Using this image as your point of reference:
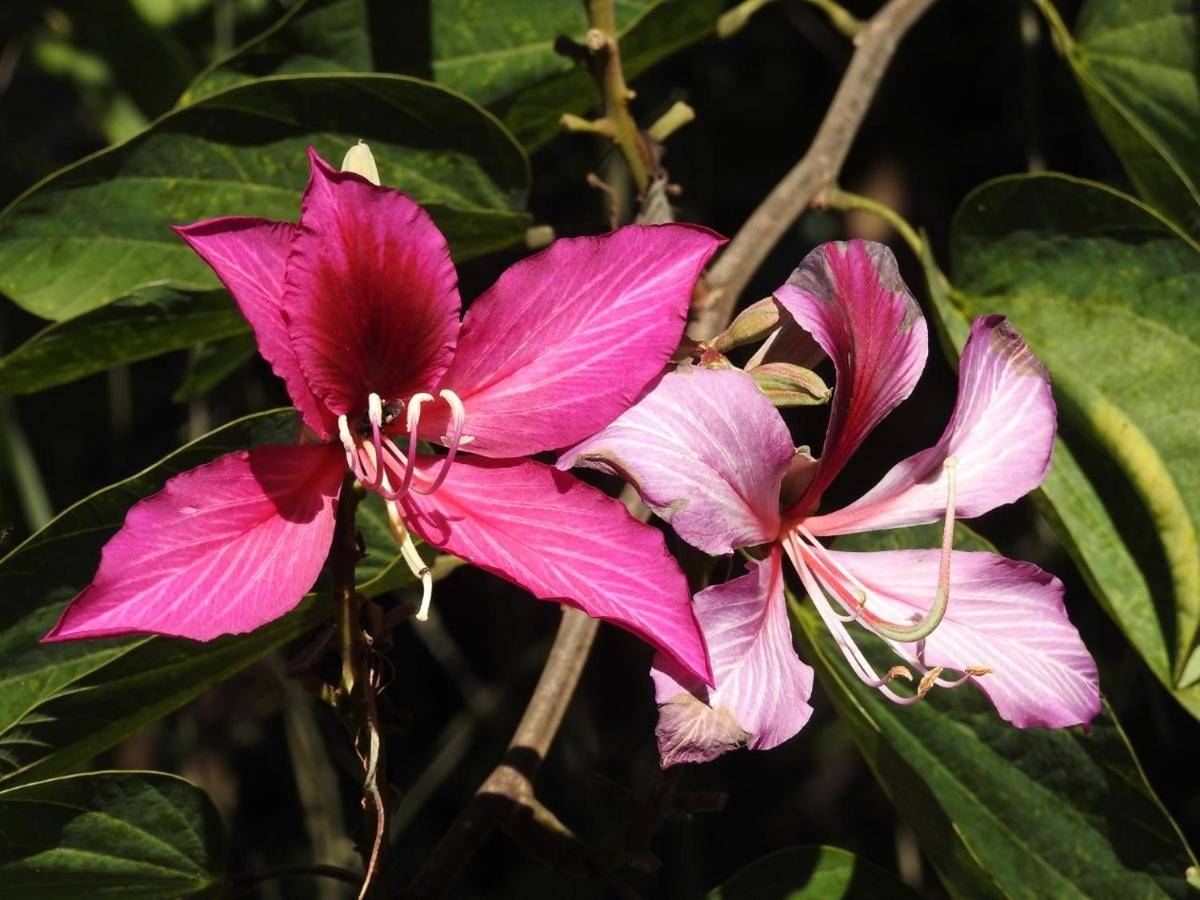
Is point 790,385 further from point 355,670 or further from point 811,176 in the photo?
point 811,176

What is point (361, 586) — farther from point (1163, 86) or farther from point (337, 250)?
point (1163, 86)

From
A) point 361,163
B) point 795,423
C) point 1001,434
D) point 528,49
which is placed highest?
point 361,163

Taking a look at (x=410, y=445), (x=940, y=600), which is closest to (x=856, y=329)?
(x=940, y=600)

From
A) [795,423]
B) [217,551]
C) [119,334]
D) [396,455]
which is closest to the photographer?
[217,551]

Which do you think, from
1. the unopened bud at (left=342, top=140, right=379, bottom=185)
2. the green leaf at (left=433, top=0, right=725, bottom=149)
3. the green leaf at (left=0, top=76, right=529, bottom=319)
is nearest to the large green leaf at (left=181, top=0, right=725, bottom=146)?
the green leaf at (left=433, top=0, right=725, bottom=149)

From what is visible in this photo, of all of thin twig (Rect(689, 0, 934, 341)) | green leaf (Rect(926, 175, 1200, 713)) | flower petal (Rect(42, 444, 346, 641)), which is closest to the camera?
flower petal (Rect(42, 444, 346, 641))

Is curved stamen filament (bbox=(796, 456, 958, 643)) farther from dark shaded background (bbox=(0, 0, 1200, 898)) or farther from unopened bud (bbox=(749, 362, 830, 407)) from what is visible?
dark shaded background (bbox=(0, 0, 1200, 898))

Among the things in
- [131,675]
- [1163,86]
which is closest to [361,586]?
[131,675]
